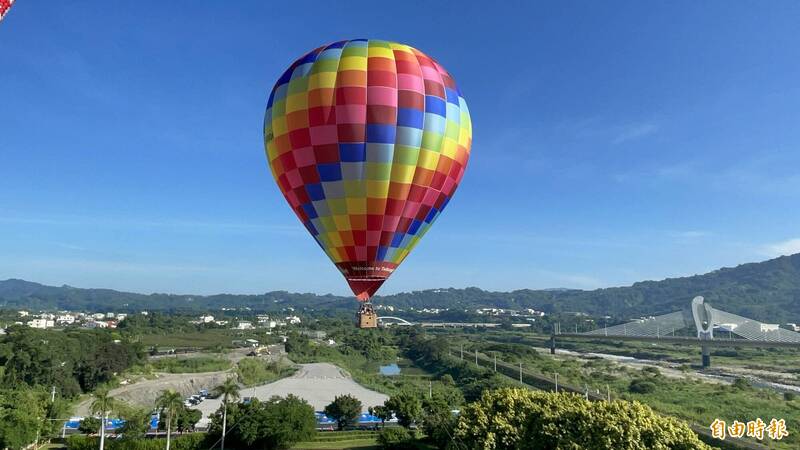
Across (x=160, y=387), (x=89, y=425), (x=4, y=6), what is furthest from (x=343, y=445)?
(x=160, y=387)

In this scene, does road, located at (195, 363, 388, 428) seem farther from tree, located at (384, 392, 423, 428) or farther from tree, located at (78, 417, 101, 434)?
tree, located at (384, 392, 423, 428)

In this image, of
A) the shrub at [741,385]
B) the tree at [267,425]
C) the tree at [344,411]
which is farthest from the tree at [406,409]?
the shrub at [741,385]

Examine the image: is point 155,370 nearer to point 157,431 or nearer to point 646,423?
point 157,431

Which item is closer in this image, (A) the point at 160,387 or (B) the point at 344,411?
(B) the point at 344,411

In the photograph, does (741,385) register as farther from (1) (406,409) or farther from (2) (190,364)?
(2) (190,364)

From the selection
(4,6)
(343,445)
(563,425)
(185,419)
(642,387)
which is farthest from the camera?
(642,387)

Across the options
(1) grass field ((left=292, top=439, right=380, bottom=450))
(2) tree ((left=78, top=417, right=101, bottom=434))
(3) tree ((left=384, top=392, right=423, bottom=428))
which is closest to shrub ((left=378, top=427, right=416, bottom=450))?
(1) grass field ((left=292, top=439, right=380, bottom=450))

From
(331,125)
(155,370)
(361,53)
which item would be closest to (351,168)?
(331,125)
